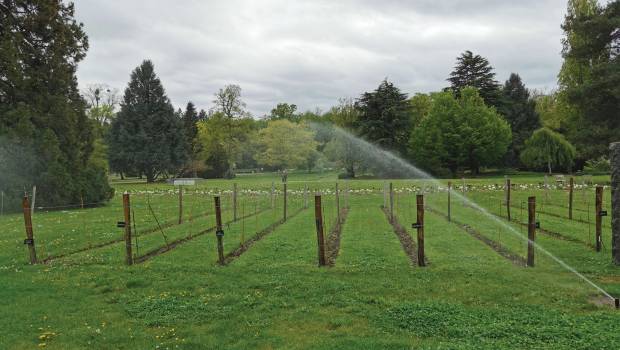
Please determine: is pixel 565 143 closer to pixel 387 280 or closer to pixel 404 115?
pixel 404 115

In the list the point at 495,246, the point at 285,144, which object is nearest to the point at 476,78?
the point at 285,144

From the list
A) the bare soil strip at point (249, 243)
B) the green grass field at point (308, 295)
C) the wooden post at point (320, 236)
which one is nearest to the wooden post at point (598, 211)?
the green grass field at point (308, 295)

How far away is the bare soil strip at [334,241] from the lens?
41.7 ft

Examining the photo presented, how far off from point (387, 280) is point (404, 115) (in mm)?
64602

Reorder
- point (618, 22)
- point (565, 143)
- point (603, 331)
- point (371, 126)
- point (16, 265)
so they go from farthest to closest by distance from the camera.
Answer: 1. point (371, 126)
2. point (565, 143)
3. point (618, 22)
4. point (16, 265)
5. point (603, 331)

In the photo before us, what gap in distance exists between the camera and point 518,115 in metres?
76.6

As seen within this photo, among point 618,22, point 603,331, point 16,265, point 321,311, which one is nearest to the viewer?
point 603,331

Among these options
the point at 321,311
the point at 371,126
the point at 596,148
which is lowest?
the point at 321,311

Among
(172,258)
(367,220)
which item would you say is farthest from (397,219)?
(172,258)

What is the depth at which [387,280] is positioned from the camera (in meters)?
10.1

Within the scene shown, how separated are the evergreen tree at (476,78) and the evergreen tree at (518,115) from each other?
7.35 feet

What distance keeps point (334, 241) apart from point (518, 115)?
229 ft

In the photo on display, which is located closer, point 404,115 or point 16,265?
point 16,265

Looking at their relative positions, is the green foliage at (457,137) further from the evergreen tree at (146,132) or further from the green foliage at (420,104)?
the evergreen tree at (146,132)
